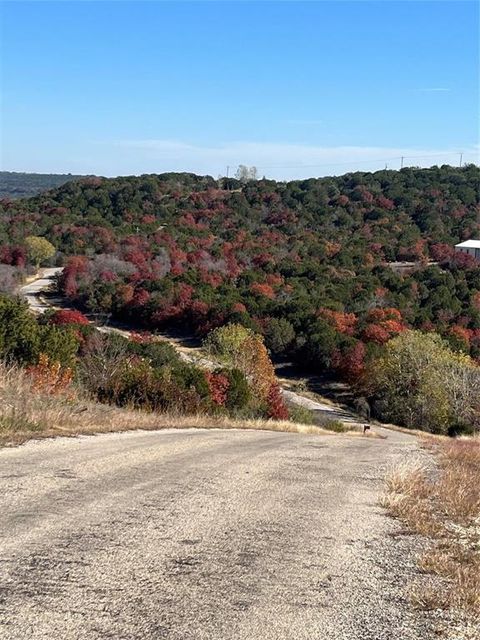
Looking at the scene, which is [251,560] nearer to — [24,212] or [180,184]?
[24,212]

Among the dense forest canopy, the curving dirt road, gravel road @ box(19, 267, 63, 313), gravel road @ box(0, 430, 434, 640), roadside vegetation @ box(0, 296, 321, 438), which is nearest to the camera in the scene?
gravel road @ box(0, 430, 434, 640)

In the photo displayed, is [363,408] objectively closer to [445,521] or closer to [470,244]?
[445,521]

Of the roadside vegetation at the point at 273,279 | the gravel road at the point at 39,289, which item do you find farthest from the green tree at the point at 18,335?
the gravel road at the point at 39,289

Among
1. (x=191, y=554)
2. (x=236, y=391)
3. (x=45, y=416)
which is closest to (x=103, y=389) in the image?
(x=45, y=416)

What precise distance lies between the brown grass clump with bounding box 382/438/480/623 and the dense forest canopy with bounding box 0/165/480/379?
45.4 meters

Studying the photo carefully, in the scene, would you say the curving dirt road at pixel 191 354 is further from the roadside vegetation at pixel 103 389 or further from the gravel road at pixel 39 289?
the roadside vegetation at pixel 103 389

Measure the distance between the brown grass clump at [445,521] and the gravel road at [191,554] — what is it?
0.19m

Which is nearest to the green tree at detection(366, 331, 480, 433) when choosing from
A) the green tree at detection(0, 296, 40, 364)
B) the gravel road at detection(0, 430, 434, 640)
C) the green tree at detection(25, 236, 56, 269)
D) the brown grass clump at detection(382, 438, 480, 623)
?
the green tree at detection(0, 296, 40, 364)

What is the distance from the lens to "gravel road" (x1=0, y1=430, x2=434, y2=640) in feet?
12.7

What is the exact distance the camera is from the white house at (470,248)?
3647 inches

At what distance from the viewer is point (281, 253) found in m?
94.1

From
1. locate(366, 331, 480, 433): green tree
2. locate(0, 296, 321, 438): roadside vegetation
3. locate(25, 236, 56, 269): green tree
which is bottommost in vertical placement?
locate(366, 331, 480, 433): green tree

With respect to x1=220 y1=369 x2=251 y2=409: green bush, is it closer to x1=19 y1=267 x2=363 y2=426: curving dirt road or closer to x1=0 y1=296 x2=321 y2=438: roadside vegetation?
x1=0 y1=296 x2=321 y2=438: roadside vegetation

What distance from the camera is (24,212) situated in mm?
109250
